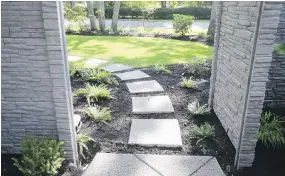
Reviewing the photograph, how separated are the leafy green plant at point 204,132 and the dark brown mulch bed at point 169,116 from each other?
87mm

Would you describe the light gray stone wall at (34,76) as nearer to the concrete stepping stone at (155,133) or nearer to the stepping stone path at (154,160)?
the stepping stone path at (154,160)

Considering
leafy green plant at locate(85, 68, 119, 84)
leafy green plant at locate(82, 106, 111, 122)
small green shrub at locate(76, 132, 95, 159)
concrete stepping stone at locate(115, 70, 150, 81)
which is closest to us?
small green shrub at locate(76, 132, 95, 159)

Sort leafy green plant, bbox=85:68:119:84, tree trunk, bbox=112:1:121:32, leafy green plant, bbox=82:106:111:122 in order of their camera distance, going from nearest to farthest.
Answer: leafy green plant, bbox=82:106:111:122 < leafy green plant, bbox=85:68:119:84 < tree trunk, bbox=112:1:121:32

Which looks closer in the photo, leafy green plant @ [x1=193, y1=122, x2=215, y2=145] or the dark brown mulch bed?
the dark brown mulch bed

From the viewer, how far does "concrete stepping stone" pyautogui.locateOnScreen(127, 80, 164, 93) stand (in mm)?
6500

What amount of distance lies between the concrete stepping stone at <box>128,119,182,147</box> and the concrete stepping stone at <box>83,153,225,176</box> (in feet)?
1.09

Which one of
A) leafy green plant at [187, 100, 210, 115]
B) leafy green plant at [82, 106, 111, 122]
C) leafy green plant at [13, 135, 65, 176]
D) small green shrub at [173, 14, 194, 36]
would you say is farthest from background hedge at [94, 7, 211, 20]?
leafy green plant at [13, 135, 65, 176]

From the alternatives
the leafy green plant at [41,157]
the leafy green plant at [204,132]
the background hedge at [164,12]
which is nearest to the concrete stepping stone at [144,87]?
the leafy green plant at [204,132]

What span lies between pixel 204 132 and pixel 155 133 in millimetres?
833

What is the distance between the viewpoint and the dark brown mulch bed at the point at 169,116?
14.0 feet

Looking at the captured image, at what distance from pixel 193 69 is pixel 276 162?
4273 millimetres

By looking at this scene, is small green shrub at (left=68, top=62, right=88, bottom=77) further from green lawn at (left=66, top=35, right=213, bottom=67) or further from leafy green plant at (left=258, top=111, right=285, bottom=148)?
leafy green plant at (left=258, top=111, right=285, bottom=148)

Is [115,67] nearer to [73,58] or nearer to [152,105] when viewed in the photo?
[73,58]

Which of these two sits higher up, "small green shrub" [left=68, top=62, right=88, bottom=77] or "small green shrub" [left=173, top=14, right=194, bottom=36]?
"small green shrub" [left=173, top=14, right=194, bottom=36]
